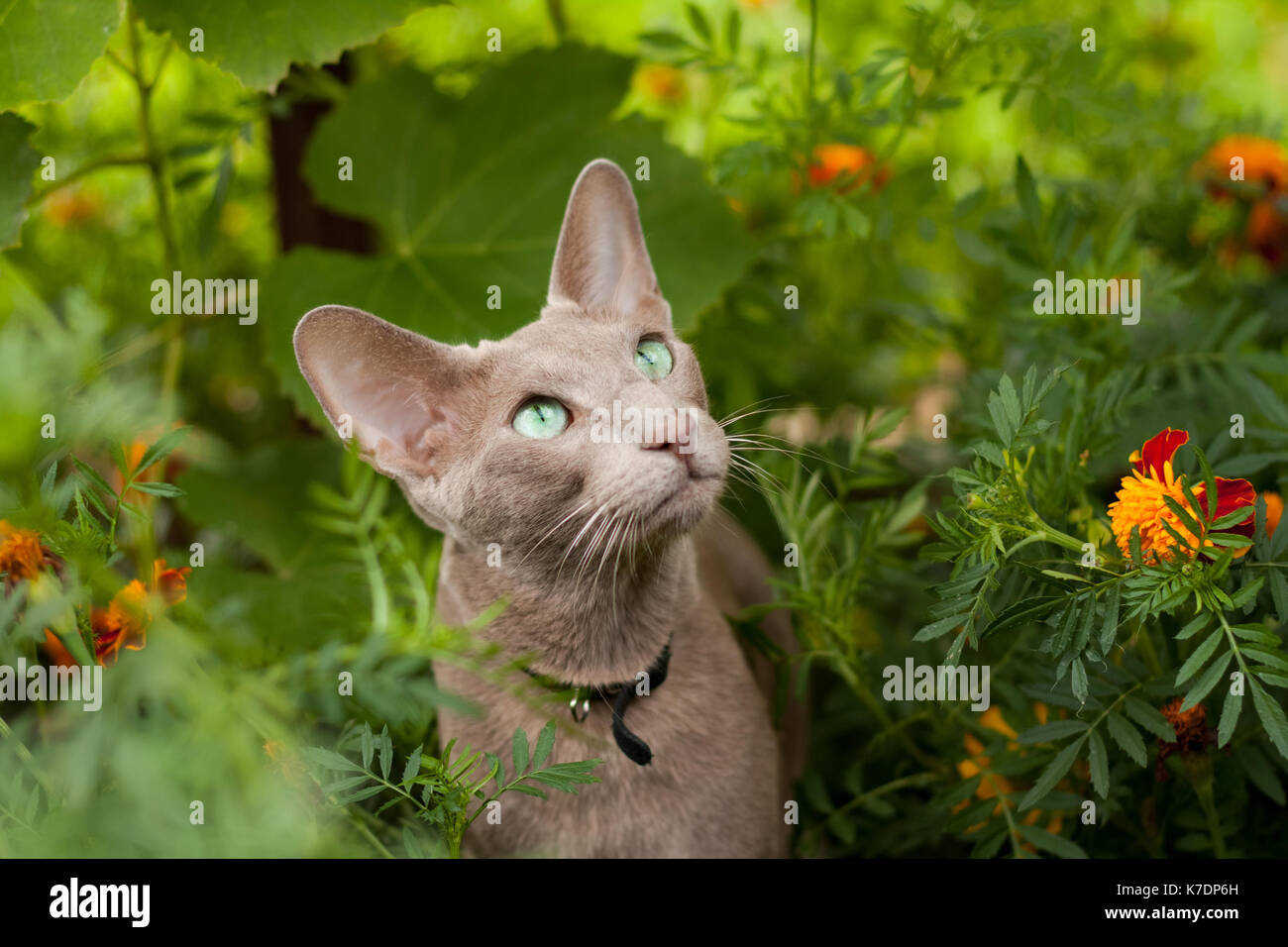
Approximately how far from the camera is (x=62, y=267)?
213 cm

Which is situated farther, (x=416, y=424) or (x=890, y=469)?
(x=890, y=469)

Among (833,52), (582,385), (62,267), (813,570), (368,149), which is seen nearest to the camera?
(582,385)

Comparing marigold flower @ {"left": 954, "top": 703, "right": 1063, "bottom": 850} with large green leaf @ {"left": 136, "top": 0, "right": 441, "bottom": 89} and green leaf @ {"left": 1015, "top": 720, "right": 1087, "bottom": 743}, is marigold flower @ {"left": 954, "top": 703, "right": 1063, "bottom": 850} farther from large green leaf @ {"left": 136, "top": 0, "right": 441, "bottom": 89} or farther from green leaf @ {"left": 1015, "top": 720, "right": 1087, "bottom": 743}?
large green leaf @ {"left": 136, "top": 0, "right": 441, "bottom": 89}

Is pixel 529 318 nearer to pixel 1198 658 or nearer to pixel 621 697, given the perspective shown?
pixel 621 697

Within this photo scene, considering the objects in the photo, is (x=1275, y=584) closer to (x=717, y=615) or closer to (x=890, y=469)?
(x=890, y=469)

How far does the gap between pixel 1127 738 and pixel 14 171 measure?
4.89 feet

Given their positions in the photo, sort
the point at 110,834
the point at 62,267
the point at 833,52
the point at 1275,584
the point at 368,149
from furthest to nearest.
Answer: the point at 833,52, the point at 62,267, the point at 368,149, the point at 1275,584, the point at 110,834

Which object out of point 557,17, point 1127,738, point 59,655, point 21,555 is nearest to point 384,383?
point 21,555

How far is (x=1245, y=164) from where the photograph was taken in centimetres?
172

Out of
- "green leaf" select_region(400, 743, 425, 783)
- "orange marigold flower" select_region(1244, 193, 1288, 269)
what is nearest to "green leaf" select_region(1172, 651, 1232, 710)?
"green leaf" select_region(400, 743, 425, 783)

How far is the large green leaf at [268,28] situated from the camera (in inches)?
50.9
